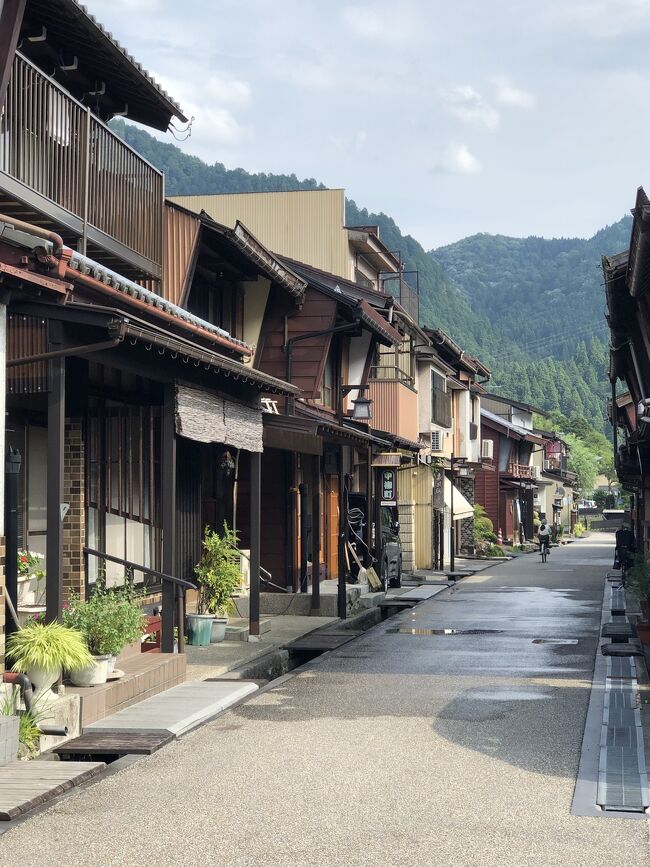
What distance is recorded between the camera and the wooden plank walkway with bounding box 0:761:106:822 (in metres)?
7.23

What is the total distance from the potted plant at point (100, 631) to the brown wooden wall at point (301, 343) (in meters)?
→ 12.1

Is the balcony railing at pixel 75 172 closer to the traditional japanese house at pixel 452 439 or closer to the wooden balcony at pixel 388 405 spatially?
the wooden balcony at pixel 388 405

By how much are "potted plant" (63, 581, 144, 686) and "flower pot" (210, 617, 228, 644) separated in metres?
5.20

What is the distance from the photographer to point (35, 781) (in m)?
7.82

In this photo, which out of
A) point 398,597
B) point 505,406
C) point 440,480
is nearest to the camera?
point 398,597

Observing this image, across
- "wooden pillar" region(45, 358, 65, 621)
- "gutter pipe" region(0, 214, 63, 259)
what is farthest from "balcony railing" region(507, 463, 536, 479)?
"gutter pipe" region(0, 214, 63, 259)

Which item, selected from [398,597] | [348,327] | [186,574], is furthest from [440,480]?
[186,574]

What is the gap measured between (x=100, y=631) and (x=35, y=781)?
2690mm

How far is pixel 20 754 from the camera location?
863cm

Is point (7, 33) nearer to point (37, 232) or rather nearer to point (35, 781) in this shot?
point (37, 232)

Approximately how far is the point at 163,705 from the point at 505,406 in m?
68.7

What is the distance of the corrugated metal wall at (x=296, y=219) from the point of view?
106 feet

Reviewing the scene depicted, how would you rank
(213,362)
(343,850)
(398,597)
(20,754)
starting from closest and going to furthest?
(343,850), (20,754), (213,362), (398,597)

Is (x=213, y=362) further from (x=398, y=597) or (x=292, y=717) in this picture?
(x=398, y=597)
